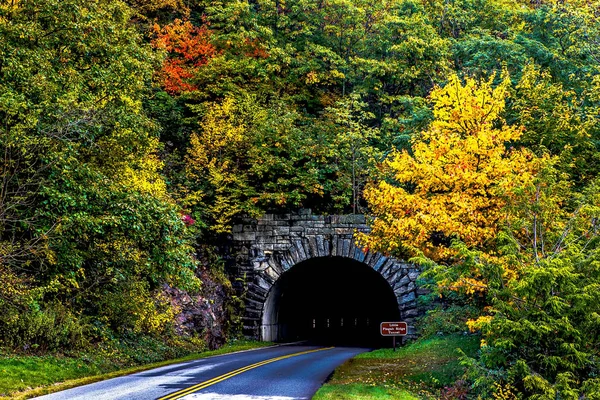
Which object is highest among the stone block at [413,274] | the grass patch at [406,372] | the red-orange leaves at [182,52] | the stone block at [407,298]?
the red-orange leaves at [182,52]

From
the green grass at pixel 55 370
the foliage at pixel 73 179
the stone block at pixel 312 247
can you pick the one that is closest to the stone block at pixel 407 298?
the stone block at pixel 312 247

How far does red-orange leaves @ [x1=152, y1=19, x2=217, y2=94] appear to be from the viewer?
3597 centimetres

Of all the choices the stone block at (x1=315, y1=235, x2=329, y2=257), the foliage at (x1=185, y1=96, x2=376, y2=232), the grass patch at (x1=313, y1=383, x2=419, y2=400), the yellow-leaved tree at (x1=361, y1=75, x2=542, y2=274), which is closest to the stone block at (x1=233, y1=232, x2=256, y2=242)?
the foliage at (x1=185, y1=96, x2=376, y2=232)

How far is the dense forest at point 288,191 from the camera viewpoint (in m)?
14.2

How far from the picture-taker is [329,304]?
173 feet

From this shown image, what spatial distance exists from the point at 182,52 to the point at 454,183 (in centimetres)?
2508

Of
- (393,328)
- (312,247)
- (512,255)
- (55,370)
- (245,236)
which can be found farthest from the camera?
(245,236)

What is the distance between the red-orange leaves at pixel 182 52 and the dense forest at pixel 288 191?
4.80 metres

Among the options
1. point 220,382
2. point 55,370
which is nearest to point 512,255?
point 220,382

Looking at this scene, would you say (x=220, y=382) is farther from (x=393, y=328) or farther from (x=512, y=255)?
(x=393, y=328)

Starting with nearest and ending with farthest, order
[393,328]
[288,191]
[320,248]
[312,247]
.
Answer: [393,328] < [320,248] < [312,247] < [288,191]

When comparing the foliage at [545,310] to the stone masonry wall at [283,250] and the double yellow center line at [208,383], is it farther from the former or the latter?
the stone masonry wall at [283,250]

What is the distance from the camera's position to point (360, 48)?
129 feet

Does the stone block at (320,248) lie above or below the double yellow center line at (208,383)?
above
